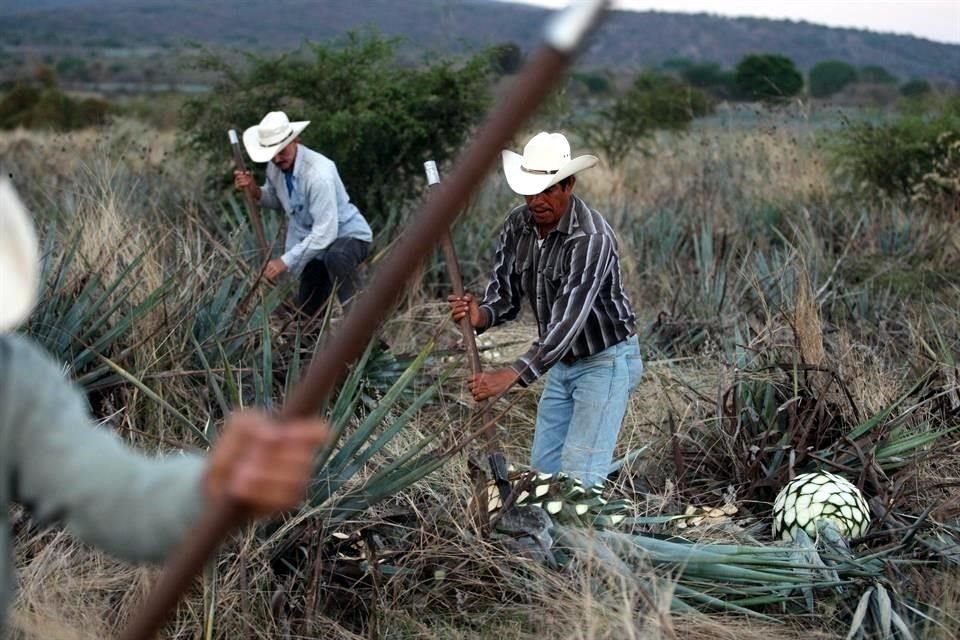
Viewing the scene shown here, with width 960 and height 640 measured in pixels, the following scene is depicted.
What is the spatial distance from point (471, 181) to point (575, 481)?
9.68 ft

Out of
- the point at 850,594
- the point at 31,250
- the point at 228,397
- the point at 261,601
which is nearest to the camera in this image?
the point at 31,250

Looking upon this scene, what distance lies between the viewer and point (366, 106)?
10453 mm

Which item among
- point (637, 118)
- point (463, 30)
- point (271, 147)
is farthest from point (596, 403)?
point (463, 30)

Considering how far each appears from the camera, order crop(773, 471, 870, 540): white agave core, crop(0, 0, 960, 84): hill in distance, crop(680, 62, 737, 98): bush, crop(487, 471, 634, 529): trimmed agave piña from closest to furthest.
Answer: crop(487, 471, 634, 529): trimmed agave piña
crop(773, 471, 870, 540): white agave core
crop(680, 62, 737, 98): bush
crop(0, 0, 960, 84): hill in distance

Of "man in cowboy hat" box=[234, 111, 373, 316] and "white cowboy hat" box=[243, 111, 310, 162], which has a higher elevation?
"white cowboy hat" box=[243, 111, 310, 162]

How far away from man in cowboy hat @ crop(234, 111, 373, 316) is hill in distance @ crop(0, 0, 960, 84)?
5648 cm

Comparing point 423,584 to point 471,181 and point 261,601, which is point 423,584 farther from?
point 471,181

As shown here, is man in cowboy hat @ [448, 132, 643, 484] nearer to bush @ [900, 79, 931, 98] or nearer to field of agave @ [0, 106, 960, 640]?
field of agave @ [0, 106, 960, 640]

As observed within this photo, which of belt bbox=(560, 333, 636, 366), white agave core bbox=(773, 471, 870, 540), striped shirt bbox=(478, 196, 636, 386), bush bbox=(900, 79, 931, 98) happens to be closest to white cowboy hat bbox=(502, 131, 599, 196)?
striped shirt bbox=(478, 196, 636, 386)

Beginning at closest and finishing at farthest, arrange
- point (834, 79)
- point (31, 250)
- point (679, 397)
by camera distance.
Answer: point (31, 250)
point (679, 397)
point (834, 79)

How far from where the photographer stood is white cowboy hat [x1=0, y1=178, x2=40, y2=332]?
6.79 ft

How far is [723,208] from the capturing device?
11.4 meters

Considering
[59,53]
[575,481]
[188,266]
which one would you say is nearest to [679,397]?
[575,481]

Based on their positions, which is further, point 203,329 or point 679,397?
point 679,397
